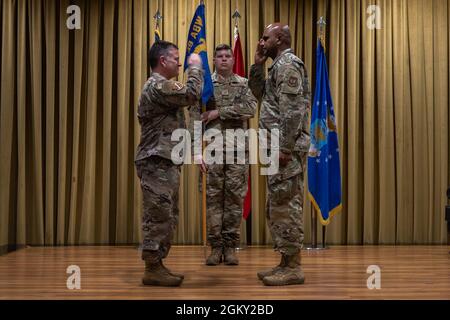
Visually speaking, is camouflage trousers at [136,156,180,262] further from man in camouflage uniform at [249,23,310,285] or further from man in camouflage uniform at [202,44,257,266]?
man in camouflage uniform at [202,44,257,266]

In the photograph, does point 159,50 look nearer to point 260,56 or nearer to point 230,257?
point 260,56

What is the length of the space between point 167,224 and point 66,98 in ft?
10.4

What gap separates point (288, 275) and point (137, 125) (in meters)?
3.16

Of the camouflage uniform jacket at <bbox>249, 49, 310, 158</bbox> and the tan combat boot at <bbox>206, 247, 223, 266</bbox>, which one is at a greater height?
the camouflage uniform jacket at <bbox>249, 49, 310, 158</bbox>

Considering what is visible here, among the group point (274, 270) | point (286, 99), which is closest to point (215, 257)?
point (274, 270)

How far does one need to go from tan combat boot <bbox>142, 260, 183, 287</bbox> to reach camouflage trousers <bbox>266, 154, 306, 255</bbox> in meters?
0.64

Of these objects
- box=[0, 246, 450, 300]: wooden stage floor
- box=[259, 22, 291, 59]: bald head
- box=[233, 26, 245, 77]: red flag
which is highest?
box=[233, 26, 245, 77]: red flag

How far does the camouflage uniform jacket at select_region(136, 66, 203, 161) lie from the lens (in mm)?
3471

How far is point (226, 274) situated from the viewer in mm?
4078

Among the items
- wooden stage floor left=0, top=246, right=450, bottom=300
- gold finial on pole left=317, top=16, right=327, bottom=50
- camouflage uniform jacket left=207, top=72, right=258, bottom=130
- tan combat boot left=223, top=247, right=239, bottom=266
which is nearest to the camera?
wooden stage floor left=0, top=246, right=450, bottom=300

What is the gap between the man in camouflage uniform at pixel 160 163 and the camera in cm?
349

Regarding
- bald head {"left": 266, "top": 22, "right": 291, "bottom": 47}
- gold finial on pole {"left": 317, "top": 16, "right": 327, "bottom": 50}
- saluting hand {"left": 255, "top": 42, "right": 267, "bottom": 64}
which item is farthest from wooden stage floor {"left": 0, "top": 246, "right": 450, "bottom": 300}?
gold finial on pole {"left": 317, "top": 16, "right": 327, "bottom": 50}

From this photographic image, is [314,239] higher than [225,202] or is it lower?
lower

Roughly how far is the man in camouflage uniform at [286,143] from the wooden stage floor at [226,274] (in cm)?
23
